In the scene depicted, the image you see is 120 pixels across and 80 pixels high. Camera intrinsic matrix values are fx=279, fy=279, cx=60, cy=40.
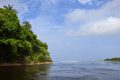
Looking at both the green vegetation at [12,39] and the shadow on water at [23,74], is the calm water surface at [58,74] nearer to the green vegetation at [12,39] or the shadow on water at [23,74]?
the shadow on water at [23,74]

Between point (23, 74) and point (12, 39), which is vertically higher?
point (12, 39)

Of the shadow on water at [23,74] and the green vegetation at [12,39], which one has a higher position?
the green vegetation at [12,39]

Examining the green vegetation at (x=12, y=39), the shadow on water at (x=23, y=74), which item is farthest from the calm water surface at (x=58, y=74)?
the green vegetation at (x=12, y=39)

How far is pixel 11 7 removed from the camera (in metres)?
91.6

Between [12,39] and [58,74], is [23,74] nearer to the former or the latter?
[58,74]

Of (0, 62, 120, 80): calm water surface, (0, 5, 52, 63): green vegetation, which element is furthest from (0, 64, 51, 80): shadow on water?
(0, 5, 52, 63): green vegetation

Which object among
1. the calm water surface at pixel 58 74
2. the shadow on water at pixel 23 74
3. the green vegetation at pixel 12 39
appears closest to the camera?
the shadow on water at pixel 23 74

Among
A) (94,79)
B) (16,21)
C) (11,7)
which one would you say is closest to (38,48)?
(11,7)

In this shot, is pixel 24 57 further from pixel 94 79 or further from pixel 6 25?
pixel 94 79

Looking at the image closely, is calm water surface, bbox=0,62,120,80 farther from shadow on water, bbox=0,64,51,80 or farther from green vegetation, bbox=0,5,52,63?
green vegetation, bbox=0,5,52,63

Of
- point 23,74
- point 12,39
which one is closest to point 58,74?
point 23,74

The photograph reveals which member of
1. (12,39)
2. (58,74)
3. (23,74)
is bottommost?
(58,74)

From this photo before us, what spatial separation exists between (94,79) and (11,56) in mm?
52349

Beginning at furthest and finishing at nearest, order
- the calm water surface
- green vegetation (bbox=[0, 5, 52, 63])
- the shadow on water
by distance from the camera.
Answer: green vegetation (bbox=[0, 5, 52, 63])
the calm water surface
the shadow on water
